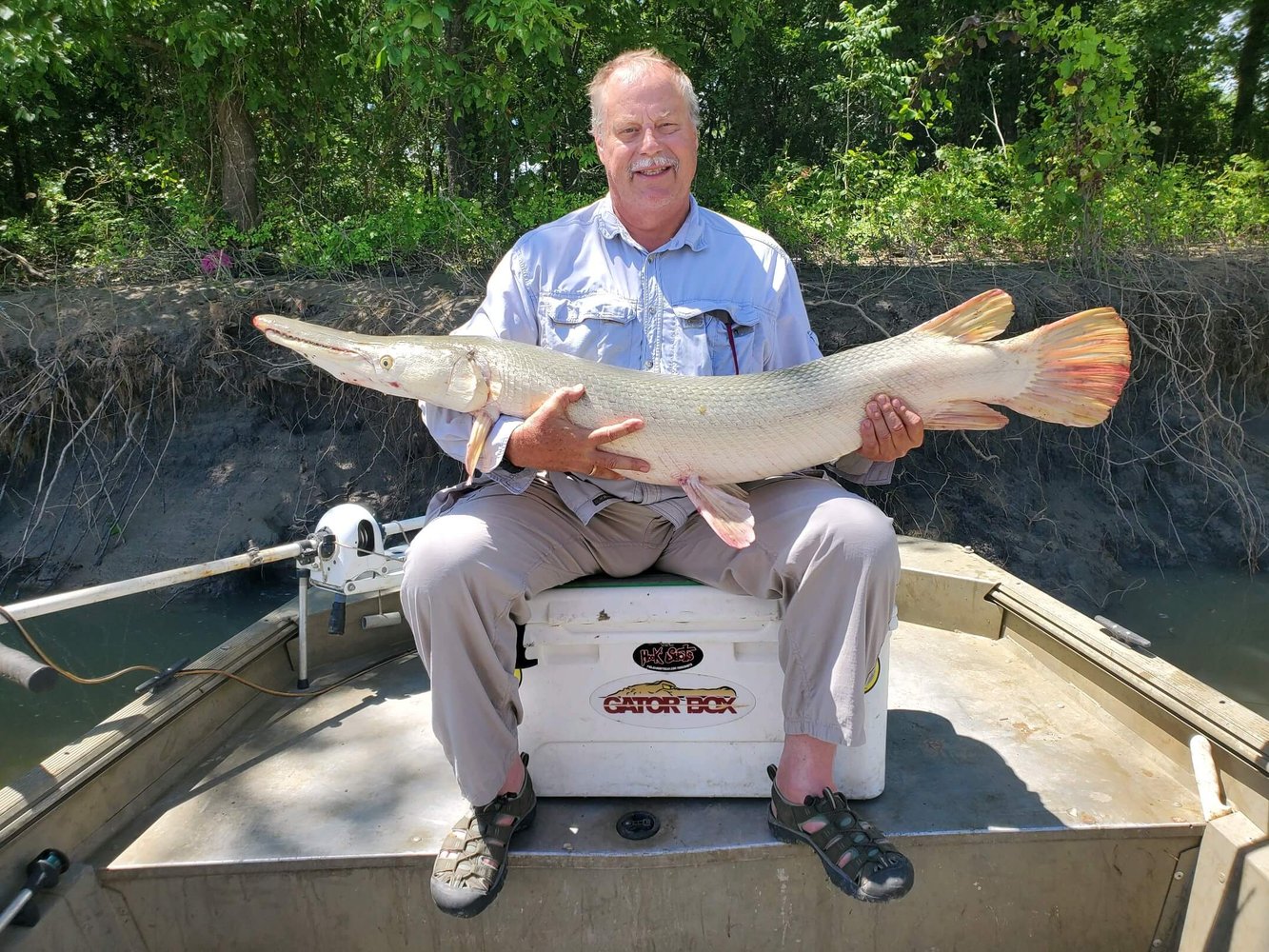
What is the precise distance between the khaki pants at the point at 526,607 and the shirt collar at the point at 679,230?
91 centimetres

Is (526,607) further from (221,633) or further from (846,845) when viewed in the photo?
(221,633)

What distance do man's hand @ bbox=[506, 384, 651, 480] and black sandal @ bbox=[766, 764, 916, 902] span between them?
0.91 meters

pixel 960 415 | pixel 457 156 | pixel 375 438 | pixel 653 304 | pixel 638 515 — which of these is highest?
pixel 457 156

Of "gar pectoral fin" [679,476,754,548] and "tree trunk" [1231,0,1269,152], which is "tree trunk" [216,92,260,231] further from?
"tree trunk" [1231,0,1269,152]

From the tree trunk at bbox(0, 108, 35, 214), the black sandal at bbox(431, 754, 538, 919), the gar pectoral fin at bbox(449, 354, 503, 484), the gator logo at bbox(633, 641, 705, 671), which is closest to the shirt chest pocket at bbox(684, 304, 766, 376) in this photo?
the gar pectoral fin at bbox(449, 354, 503, 484)

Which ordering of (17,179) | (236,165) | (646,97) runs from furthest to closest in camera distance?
(17,179) < (236,165) < (646,97)

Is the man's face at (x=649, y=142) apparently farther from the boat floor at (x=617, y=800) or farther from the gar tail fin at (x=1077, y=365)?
the boat floor at (x=617, y=800)

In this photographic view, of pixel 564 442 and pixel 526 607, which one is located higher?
pixel 564 442

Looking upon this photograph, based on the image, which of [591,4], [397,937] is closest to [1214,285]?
[591,4]

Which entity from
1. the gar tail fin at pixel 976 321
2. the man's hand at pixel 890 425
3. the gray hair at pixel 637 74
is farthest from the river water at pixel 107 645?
the gar tail fin at pixel 976 321

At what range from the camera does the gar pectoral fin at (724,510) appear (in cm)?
206

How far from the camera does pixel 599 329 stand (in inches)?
97.2

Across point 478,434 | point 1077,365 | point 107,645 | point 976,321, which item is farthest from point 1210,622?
point 107,645

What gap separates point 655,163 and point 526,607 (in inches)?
52.7
